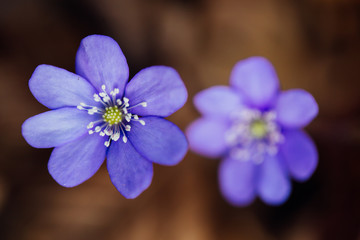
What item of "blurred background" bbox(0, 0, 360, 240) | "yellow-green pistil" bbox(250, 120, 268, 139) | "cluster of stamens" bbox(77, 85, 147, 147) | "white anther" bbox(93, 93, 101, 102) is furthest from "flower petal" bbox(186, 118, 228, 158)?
"white anther" bbox(93, 93, 101, 102)

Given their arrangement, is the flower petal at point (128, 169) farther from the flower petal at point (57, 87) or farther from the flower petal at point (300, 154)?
the flower petal at point (300, 154)

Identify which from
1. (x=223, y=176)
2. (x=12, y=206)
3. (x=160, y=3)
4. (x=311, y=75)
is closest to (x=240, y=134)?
(x=223, y=176)

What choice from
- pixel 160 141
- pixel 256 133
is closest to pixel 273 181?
pixel 256 133

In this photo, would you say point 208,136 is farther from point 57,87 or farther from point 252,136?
point 57,87

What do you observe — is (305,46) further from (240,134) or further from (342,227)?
(342,227)

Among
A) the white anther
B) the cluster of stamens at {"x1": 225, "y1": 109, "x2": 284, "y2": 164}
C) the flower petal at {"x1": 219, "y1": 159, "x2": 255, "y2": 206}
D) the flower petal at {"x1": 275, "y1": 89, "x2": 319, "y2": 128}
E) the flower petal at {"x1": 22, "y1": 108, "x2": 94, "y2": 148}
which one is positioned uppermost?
the white anther

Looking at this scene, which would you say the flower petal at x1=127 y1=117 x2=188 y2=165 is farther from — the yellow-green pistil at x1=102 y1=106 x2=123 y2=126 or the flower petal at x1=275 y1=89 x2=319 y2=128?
the flower petal at x1=275 y1=89 x2=319 y2=128
